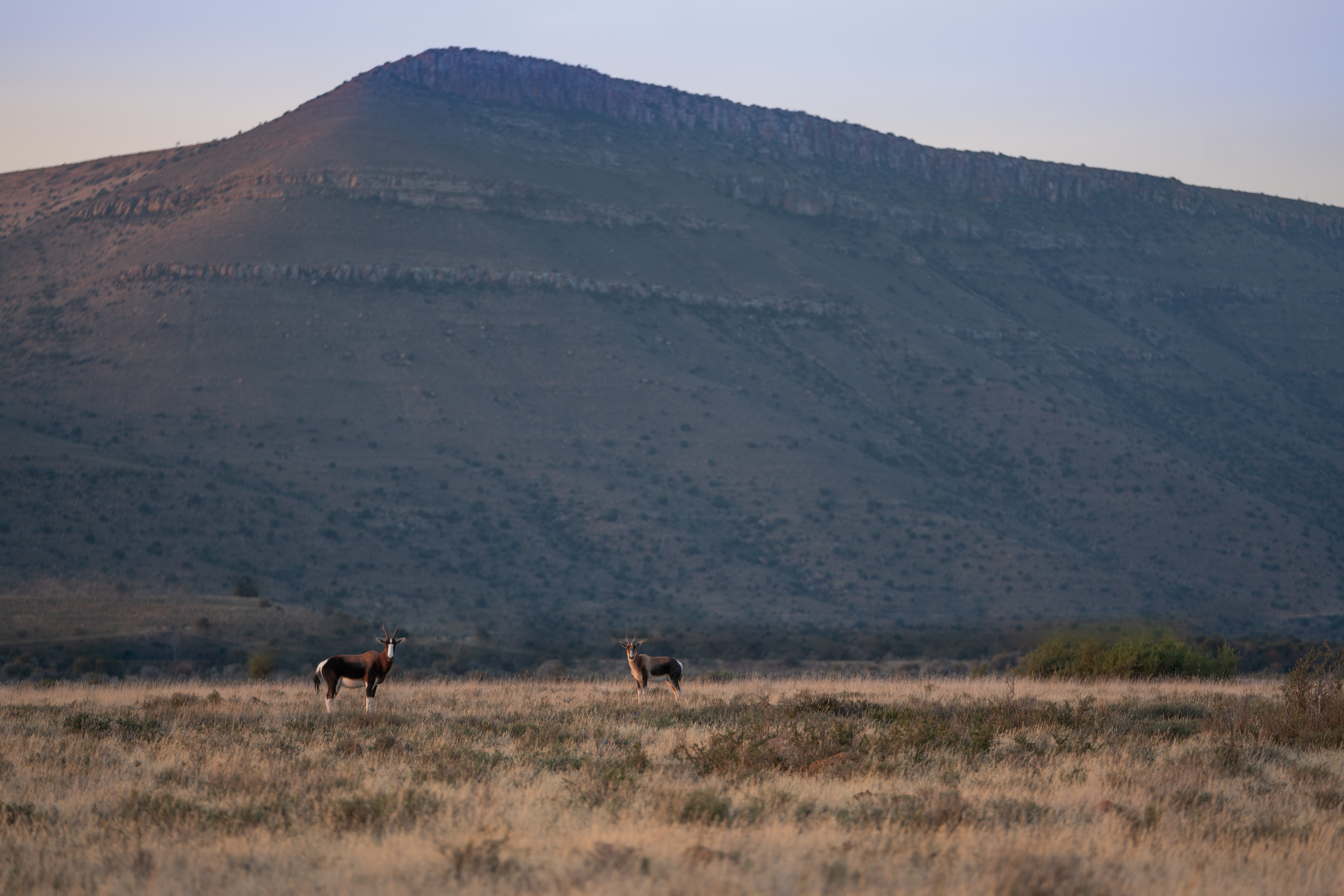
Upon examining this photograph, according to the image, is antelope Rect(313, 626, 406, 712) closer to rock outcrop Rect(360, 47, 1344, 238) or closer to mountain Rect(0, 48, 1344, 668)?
mountain Rect(0, 48, 1344, 668)

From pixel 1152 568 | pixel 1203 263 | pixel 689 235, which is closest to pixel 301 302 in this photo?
pixel 689 235

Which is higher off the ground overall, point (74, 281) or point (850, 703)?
point (74, 281)

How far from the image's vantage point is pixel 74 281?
74125 millimetres

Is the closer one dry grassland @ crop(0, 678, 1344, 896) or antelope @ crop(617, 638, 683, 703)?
dry grassland @ crop(0, 678, 1344, 896)

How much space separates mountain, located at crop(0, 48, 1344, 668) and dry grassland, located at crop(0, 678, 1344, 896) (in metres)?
23.4

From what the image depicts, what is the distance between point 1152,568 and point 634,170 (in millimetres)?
50996

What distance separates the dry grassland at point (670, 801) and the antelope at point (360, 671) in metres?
0.59

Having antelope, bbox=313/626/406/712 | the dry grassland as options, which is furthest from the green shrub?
antelope, bbox=313/626/406/712

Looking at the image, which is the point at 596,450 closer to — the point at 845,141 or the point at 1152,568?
the point at 1152,568

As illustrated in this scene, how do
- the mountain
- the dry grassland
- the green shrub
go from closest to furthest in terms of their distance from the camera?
the dry grassland < the green shrub < the mountain

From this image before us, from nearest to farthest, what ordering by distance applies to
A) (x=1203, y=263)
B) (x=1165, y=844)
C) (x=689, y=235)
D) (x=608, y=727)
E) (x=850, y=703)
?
1. (x=1165, y=844)
2. (x=608, y=727)
3. (x=850, y=703)
4. (x=689, y=235)
5. (x=1203, y=263)

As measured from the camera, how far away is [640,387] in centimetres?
6756

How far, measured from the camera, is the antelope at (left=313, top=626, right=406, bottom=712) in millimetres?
17594

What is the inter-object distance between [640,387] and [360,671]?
165ft
